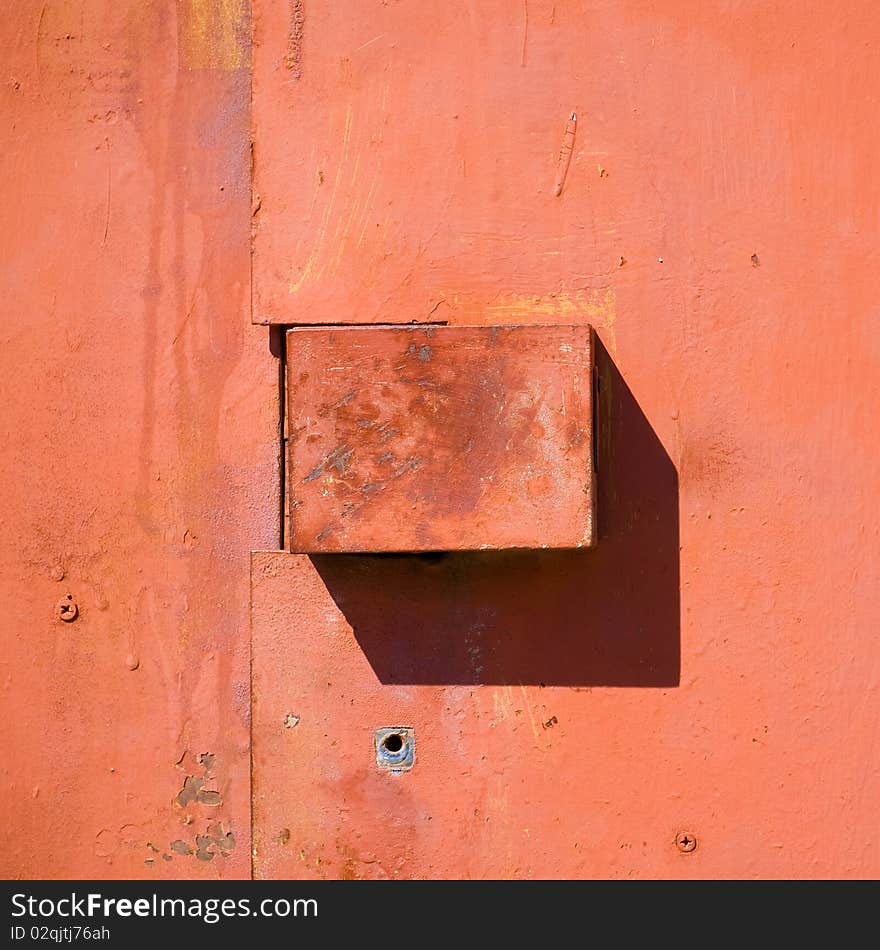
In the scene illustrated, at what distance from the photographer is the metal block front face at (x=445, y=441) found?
48.1 inches

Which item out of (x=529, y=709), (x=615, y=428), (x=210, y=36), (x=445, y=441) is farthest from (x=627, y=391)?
(x=210, y=36)

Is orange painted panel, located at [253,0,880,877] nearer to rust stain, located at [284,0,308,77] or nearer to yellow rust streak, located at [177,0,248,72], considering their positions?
rust stain, located at [284,0,308,77]

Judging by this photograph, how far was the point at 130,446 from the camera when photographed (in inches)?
57.9

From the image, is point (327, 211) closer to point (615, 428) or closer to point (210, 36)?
point (210, 36)

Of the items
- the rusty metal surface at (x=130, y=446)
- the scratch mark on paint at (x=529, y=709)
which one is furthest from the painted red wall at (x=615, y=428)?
the rusty metal surface at (x=130, y=446)

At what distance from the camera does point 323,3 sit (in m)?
1.38

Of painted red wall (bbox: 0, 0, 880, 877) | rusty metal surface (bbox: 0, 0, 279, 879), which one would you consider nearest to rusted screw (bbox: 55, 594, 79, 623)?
rusty metal surface (bbox: 0, 0, 279, 879)

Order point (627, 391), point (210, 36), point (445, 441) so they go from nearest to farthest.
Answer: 1. point (445, 441)
2. point (627, 391)
3. point (210, 36)

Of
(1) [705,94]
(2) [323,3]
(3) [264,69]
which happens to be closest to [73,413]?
(3) [264,69]

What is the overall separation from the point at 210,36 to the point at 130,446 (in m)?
0.68

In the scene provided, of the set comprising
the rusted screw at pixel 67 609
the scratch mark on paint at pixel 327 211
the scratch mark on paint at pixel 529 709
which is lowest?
the scratch mark on paint at pixel 529 709

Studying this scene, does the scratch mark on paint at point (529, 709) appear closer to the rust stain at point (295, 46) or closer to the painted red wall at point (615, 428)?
the painted red wall at point (615, 428)

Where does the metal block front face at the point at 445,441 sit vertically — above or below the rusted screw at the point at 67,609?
above

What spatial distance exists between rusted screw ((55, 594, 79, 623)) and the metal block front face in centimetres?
48
